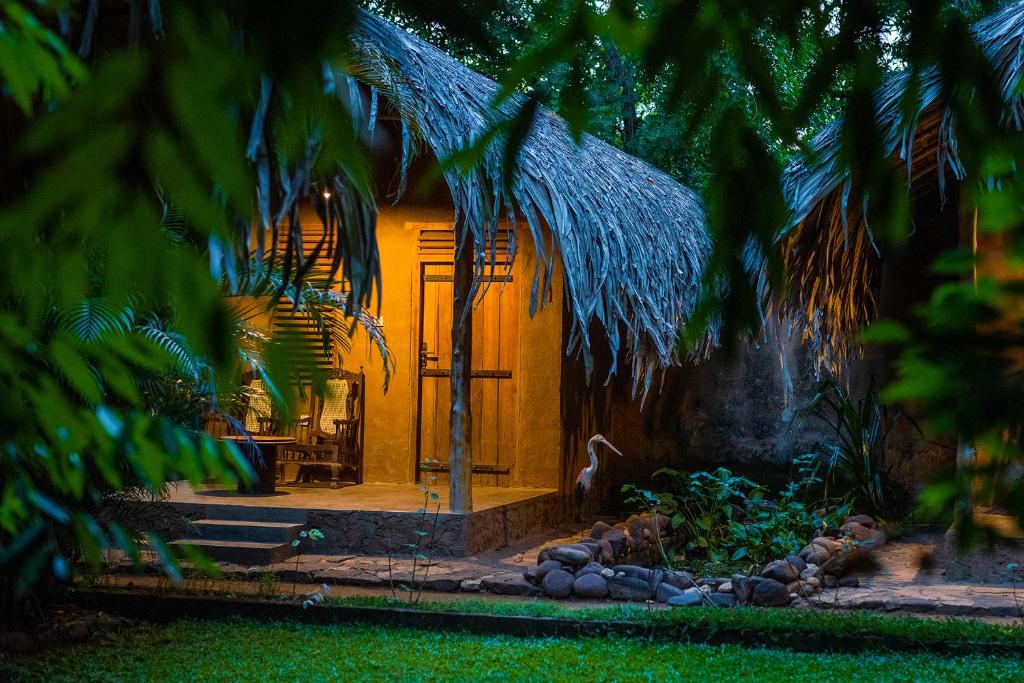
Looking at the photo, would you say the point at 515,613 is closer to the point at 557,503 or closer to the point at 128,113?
the point at 557,503

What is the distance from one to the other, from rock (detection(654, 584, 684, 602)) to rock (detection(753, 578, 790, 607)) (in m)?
0.41

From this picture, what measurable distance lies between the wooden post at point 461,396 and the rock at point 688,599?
5.87 feet

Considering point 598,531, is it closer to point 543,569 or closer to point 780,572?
point 543,569

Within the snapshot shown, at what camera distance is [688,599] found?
5.84 metres

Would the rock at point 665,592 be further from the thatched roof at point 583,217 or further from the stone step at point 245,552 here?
the stone step at point 245,552

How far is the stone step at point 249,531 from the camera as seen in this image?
23.4 ft

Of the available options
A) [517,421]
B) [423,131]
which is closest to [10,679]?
[423,131]

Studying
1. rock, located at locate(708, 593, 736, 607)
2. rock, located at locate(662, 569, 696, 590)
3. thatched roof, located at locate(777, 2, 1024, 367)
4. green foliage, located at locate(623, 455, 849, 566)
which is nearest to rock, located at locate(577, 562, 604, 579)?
rock, located at locate(662, 569, 696, 590)

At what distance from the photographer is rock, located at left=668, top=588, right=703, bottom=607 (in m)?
5.82

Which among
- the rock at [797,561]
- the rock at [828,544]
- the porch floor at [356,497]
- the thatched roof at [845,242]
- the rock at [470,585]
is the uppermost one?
the thatched roof at [845,242]

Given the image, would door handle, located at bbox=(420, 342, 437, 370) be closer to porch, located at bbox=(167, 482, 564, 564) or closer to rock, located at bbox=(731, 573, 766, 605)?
porch, located at bbox=(167, 482, 564, 564)

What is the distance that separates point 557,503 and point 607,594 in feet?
8.91

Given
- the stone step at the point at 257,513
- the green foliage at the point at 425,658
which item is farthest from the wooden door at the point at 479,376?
the green foliage at the point at 425,658

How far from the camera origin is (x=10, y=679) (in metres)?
4.31
